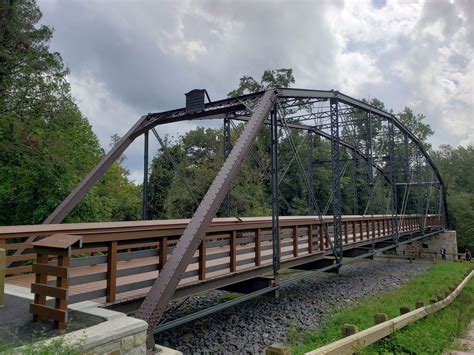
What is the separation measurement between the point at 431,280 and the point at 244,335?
905cm

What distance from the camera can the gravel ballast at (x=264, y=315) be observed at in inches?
233

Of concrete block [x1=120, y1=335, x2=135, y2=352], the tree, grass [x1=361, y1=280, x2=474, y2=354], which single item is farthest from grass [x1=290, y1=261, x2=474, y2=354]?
the tree

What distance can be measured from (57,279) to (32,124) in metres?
9.92

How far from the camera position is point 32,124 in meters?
11.1

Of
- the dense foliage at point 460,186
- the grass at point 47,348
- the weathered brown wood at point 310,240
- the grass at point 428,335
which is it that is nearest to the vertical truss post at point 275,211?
the weathered brown wood at point 310,240

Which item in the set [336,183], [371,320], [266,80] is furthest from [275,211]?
[266,80]

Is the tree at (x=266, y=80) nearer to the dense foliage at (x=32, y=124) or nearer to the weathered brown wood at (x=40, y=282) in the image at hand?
the dense foliage at (x=32, y=124)

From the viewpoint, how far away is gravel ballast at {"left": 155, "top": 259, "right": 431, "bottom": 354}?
5.92m

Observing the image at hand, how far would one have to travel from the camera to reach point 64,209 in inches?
263

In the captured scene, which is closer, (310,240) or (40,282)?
(40,282)

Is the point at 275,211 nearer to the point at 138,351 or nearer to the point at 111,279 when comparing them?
the point at 111,279

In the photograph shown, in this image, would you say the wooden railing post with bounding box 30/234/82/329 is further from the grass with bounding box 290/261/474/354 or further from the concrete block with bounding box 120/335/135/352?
the grass with bounding box 290/261/474/354

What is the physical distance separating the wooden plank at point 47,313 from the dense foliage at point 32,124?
8964 millimetres

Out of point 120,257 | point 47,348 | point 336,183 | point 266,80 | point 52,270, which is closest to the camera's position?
point 47,348
